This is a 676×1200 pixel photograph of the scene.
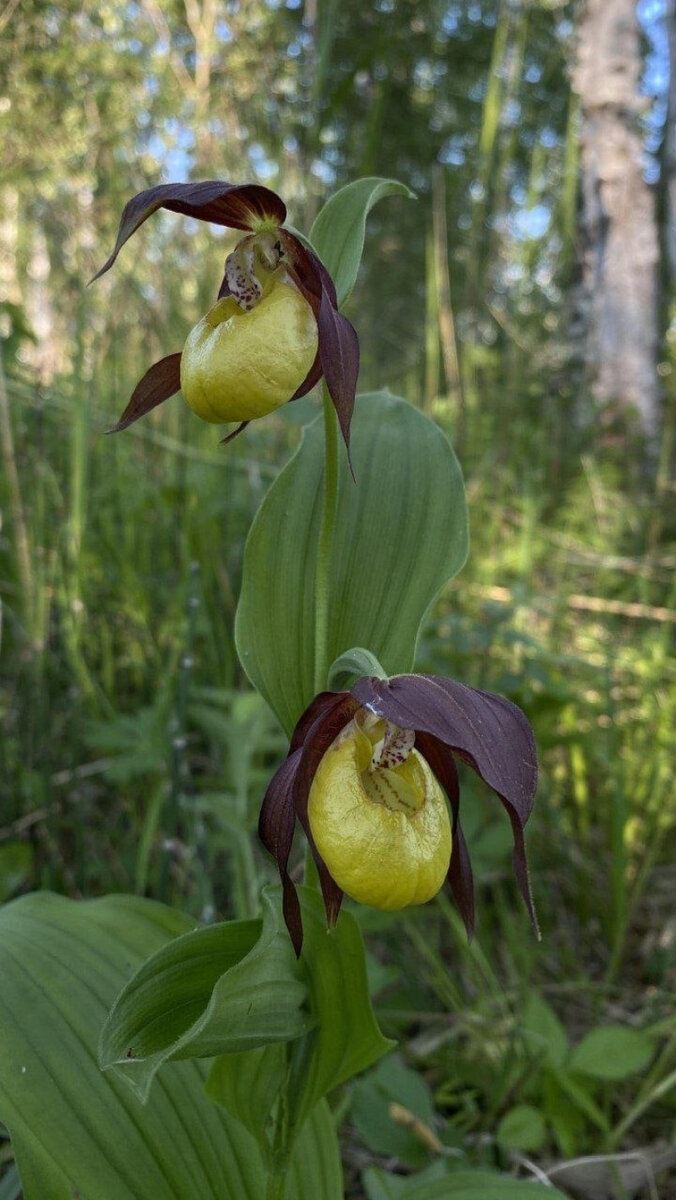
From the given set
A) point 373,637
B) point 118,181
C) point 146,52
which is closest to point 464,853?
point 373,637

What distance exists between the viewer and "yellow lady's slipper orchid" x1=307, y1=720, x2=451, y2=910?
713 mm

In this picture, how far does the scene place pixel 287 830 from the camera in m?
0.72

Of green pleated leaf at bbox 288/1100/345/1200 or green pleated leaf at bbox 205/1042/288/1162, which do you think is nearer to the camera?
green pleated leaf at bbox 205/1042/288/1162

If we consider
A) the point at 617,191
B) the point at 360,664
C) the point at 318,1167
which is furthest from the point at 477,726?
the point at 617,191

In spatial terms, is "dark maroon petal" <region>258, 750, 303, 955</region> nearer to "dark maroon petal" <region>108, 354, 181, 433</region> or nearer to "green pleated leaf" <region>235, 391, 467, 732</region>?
"green pleated leaf" <region>235, 391, 467, 732</region>

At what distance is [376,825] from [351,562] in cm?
37

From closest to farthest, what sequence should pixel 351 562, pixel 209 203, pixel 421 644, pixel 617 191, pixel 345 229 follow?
1. pixel 209 203
2. pixel 345 229
3. pixel 351 562
4. pixel 421 644
5. pixel 617 191

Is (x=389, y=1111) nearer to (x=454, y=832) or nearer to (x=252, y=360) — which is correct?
(x=454, y=832)

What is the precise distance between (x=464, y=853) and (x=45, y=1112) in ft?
1.53

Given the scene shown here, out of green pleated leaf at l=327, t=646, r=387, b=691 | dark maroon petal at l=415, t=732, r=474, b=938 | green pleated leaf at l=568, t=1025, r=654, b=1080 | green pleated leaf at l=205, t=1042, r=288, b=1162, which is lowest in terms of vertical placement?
green pleated leaf at l=568, t=1025, r=654, b=1080

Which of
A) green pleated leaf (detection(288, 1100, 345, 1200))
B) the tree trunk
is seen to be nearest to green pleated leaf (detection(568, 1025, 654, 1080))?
green pleated leaf (detection(288, 1100, 345, 1200))

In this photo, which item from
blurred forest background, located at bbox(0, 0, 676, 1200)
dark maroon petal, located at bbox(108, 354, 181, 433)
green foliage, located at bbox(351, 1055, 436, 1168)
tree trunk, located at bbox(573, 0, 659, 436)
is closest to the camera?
dark maroon petal, located at bbox(108, 354, 181, 433)

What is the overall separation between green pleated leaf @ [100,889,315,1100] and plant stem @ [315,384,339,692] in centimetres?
25

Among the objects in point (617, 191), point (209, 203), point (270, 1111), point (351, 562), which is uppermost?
point (617, 191)
